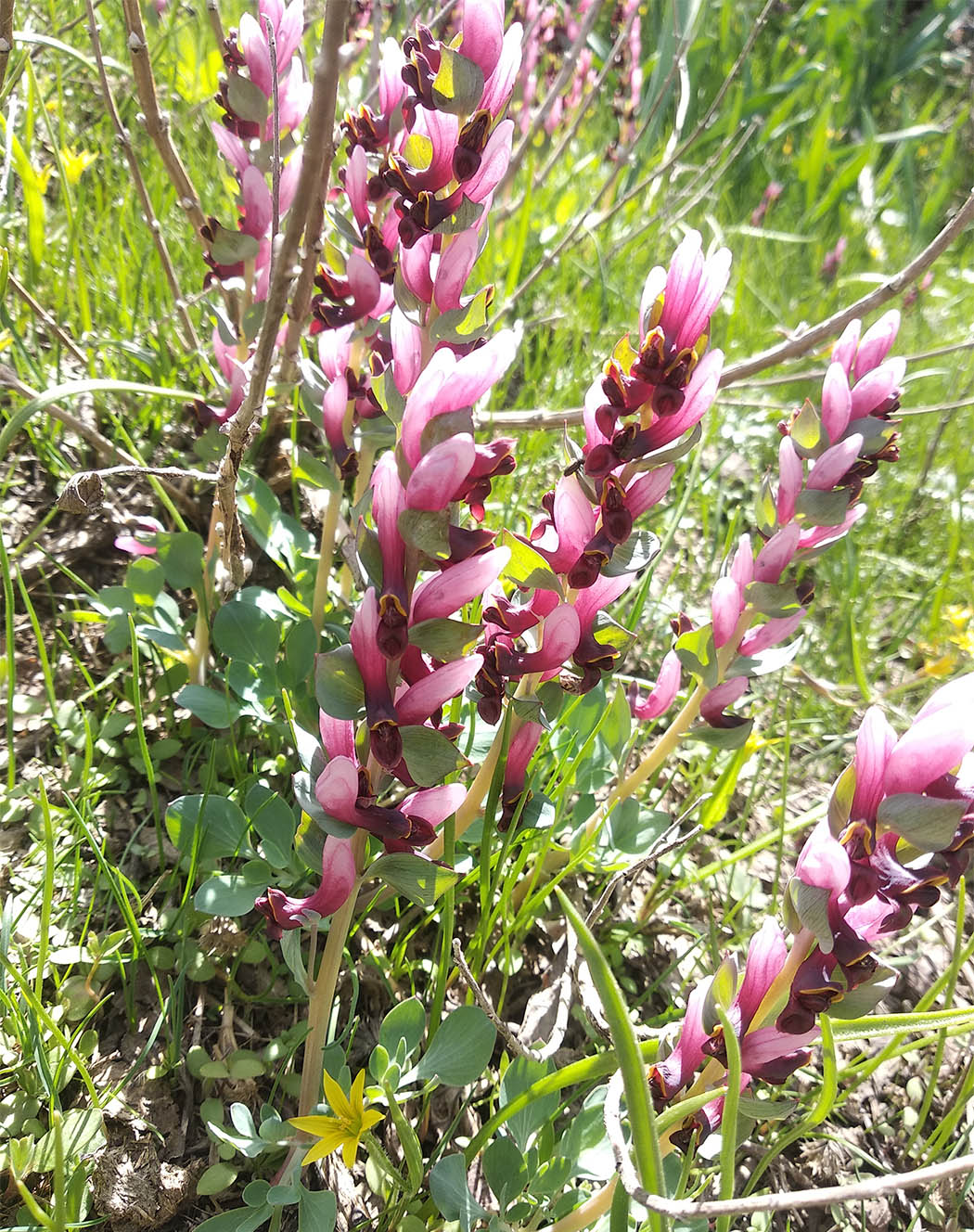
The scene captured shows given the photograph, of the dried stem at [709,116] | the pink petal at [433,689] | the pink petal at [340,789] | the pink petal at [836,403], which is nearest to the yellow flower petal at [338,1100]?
the pink petal at [340,789]

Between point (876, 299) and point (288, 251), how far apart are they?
1.10m

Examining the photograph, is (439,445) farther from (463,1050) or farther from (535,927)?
(535,927)

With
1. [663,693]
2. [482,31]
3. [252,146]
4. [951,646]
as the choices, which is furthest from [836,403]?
[951,646]

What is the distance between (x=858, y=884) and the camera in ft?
2.84

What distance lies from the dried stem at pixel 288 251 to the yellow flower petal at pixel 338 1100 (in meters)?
0.79

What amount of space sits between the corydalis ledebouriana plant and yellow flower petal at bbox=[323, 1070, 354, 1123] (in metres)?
0.39

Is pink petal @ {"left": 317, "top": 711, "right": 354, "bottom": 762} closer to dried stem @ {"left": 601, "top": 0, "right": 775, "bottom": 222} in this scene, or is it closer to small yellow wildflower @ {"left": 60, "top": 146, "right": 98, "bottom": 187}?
small yellow wildflower @ {"left": 60, "top": 146, "right": 98, "bottom": 187}

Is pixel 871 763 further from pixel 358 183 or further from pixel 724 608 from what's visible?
pixel 358 183

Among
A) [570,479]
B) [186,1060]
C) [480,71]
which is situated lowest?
[186,1060]

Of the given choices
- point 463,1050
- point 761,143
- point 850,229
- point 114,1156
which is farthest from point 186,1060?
point 761,143

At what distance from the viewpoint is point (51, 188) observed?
98.3 inches

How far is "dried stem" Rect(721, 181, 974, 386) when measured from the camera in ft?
5.02

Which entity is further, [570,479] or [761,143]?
[761,143]

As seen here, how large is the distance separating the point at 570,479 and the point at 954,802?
51 centimetres
